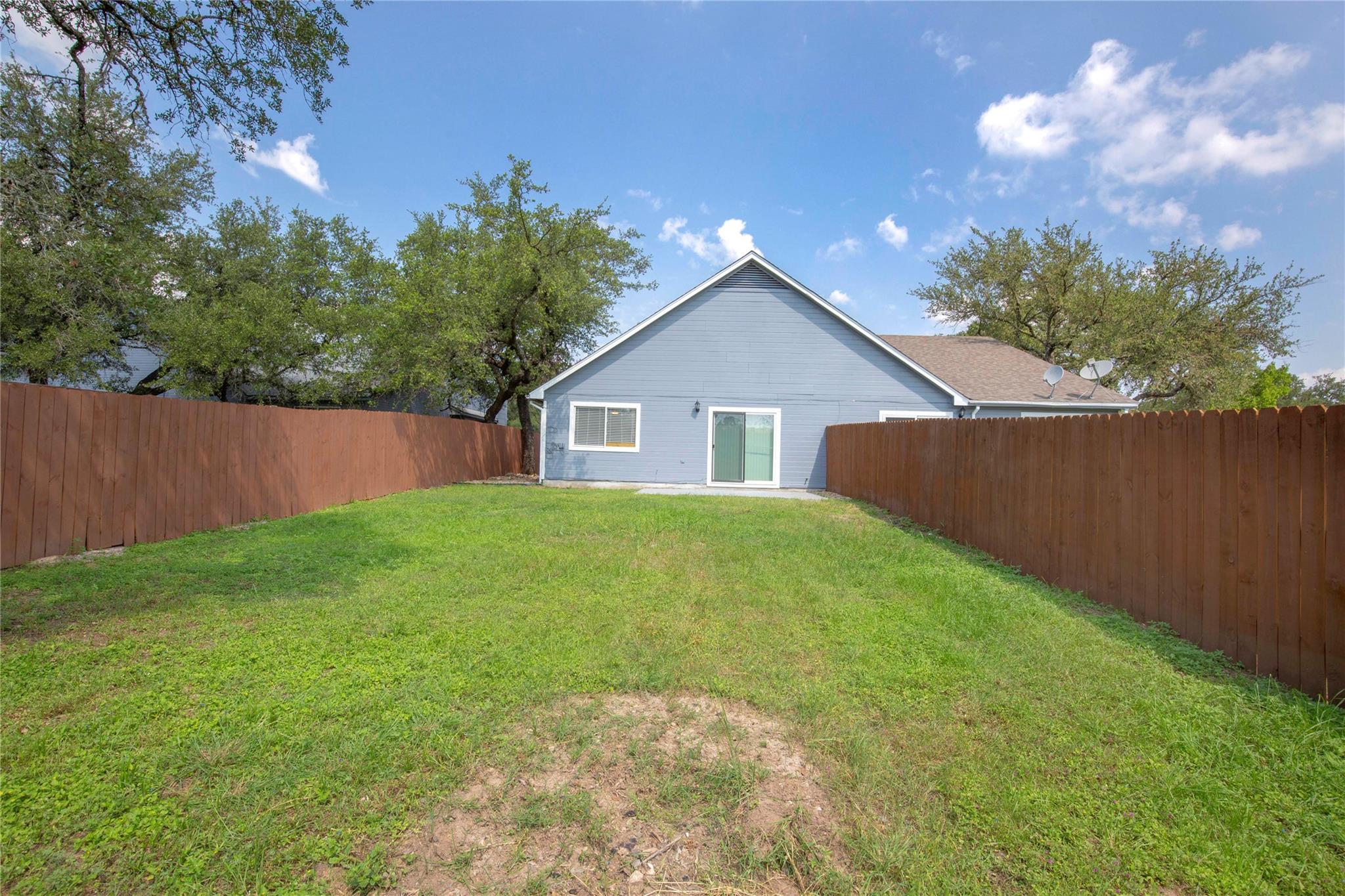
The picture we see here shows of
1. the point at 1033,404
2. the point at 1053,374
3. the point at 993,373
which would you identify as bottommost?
the point at 1033,404

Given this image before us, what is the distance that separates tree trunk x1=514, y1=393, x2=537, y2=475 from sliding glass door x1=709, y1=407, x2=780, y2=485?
699 cm

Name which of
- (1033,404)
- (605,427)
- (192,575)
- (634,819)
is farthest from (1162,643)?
(1033,404)

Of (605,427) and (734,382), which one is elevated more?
(734,382)

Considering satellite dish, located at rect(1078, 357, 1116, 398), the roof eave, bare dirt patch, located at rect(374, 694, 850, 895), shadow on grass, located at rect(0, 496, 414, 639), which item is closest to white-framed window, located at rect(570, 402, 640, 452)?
shadow on grass, located at rect(0, 496, 414, 639)

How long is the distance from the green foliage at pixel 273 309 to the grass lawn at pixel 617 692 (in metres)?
14.7

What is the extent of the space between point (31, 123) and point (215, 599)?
5.90 meters

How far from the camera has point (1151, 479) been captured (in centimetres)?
448

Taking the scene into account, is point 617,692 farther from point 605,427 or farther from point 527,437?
point 527,437

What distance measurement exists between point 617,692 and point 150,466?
711 cm

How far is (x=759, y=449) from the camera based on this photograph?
15.5 meters

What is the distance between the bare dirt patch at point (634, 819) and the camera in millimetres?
1883

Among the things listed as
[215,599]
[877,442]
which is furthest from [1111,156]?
[215,599]

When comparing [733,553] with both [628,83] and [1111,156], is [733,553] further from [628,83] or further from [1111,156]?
[1111,156]

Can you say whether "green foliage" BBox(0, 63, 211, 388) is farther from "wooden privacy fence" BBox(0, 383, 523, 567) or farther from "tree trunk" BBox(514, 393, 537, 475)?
"tree trunk" BBox(514, 393, 537, 475)
